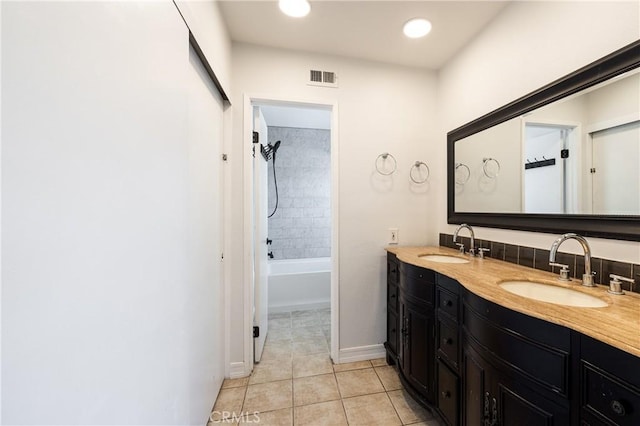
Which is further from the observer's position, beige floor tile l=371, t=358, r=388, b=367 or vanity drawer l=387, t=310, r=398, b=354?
beige floor tile l=371, t=358, r=388, b=367

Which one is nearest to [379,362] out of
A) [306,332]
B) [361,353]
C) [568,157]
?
[361,353]

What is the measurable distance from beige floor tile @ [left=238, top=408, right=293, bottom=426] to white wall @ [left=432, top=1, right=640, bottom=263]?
175 cm

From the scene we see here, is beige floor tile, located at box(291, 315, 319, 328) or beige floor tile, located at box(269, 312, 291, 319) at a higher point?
beige floor tile, located at box(291, 315, 319, 328)

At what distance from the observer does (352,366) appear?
1.95 m

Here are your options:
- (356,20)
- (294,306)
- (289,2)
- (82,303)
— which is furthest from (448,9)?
(294,306)

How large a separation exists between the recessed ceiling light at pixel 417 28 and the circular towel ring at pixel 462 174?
1.00 m

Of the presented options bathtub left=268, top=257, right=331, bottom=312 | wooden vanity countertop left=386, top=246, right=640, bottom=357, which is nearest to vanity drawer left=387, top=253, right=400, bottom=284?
wooden vanity countertop left=386, top=246, right=640, bottom=357

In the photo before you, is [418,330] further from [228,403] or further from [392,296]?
[228,403]

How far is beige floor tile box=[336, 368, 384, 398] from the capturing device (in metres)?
1.67

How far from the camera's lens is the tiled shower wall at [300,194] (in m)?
3.86

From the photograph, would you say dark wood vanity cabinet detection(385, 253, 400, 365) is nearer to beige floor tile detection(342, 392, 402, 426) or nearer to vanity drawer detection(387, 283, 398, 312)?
vanity drawer detection(387, 283, 398, 312)

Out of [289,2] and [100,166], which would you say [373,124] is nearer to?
[289,2]

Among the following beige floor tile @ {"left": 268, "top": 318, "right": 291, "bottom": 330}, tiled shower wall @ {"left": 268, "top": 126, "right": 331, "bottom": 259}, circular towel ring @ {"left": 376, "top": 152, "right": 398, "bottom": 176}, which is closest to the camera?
circular towel ring @ {"left": 376, "top": 152, "right": 398, "bottom": 176}

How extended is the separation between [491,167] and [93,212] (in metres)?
2.10
